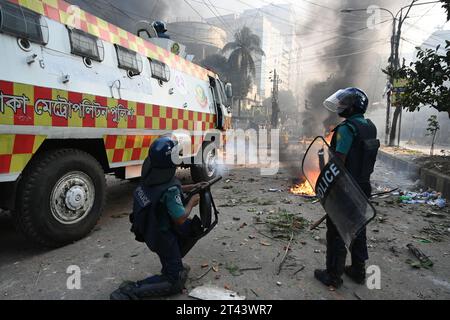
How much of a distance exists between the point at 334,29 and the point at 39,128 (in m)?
34.0

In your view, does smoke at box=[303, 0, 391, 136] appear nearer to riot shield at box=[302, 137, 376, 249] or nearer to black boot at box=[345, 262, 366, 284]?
black boot at box=[345, 262, 366, 284]

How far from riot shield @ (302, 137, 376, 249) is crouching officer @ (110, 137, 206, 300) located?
50.8 inches

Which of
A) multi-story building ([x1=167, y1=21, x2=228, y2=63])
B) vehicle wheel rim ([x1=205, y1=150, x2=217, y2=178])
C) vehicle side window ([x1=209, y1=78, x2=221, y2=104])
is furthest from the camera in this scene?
multi-story building ([x1=167, y1=21, x2=228, y2=63])

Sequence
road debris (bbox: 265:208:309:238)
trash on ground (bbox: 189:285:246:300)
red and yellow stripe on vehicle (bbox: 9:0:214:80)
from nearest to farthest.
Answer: trash on ground (bbox: 189:285:246:300) < red and yellow stripe on vehicle (bbox: 9:0:214:80) < road debris (bbox: 265:208:309:238)

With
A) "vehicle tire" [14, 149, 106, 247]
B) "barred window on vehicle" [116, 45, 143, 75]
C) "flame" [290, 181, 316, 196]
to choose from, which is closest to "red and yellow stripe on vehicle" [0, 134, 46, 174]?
"vehicle tire" [14, 149, 106, 247]

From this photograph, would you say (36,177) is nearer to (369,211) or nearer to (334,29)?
(369,211)

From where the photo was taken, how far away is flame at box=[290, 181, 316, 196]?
6434mm

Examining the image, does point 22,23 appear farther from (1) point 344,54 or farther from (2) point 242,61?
(2) point 242,61

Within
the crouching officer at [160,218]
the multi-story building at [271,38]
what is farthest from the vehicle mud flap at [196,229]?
the multi-story building at [271,38]

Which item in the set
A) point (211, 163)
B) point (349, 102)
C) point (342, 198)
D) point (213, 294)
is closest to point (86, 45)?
point (349, 102)

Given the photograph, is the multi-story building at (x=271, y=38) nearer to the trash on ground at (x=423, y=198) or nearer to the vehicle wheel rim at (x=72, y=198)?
the trash on ground at (x=423, y=198)

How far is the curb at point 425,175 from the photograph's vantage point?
6406 mm

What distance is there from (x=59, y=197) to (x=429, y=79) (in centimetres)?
776
